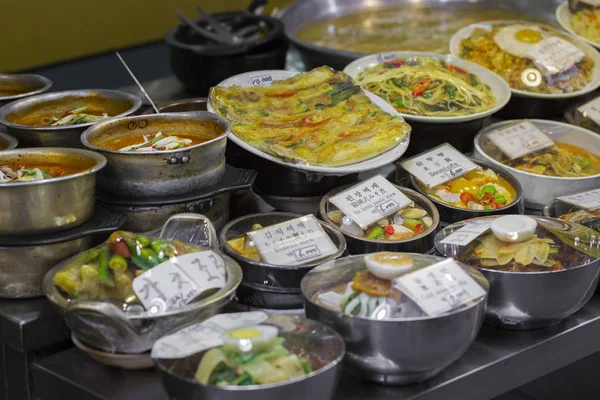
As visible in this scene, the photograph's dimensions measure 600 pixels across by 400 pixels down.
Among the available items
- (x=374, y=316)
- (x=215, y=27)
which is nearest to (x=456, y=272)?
(x=374, y=316)

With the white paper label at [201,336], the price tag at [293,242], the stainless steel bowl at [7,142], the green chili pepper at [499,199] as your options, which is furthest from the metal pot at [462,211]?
the stainless steel bowl at [7,142]

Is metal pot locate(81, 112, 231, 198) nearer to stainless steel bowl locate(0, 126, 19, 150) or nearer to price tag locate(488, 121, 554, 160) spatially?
stainless steel bowl locate(0, 126, 19, 150)

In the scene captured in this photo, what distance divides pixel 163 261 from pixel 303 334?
37 centimetres

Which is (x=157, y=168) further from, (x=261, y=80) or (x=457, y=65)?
(x=457, y=65)

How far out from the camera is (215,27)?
354cm

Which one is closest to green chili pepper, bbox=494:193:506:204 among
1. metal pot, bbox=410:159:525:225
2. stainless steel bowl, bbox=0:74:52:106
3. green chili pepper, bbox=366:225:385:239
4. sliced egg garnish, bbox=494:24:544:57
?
metal pot, bbox=410:159:525:225

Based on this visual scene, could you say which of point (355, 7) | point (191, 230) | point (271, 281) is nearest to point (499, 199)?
point (271, 281)

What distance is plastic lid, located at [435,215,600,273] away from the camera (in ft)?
6.41

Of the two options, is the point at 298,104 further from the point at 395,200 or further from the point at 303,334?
the point at 303,334

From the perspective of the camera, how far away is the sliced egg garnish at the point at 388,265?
5.69 feet

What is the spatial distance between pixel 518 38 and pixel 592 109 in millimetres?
459

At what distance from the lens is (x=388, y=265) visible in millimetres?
1742

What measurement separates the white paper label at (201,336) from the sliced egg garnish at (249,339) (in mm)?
20

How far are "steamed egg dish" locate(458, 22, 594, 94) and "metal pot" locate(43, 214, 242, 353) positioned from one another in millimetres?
1835
